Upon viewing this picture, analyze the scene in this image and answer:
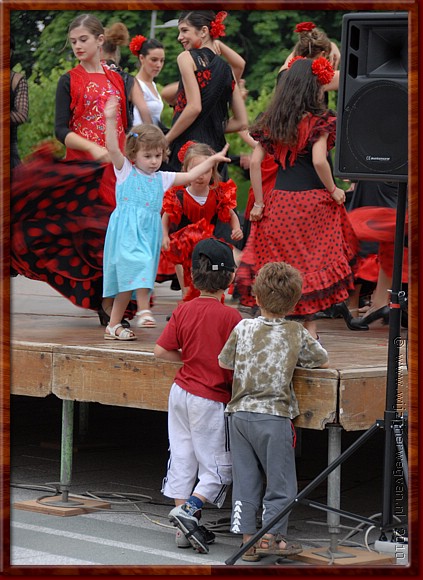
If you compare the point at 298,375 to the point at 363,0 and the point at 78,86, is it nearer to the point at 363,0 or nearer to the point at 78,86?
the point at 363,0

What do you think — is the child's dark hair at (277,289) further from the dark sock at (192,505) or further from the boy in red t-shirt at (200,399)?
the dark sock at (192,505)

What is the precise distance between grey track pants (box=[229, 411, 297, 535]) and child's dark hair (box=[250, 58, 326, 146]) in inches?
72.8

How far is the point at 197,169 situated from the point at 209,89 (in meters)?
1.31

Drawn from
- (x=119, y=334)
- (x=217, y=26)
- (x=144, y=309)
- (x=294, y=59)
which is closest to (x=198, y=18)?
(x=217, y=26)

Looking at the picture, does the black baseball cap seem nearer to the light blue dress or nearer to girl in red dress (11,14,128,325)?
the light blue dress

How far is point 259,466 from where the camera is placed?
5.52 m

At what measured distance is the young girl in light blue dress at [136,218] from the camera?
21.9 ft

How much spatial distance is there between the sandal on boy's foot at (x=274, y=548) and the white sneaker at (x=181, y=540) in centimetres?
40

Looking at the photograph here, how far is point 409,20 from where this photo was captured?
4977mm

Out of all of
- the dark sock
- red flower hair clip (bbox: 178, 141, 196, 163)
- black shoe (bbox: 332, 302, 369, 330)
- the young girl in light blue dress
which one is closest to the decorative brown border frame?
the dark sock

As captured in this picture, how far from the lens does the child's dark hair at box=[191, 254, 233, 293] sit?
5688mm

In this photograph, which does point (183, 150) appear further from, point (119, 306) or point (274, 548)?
point (274, 548)

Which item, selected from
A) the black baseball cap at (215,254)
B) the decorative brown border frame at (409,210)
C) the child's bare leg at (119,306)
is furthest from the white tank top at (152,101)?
the decorative brown border frame at (409,210)

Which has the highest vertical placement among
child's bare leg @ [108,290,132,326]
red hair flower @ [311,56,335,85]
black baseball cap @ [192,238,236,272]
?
red hair flower @ [311,56,335,85]
